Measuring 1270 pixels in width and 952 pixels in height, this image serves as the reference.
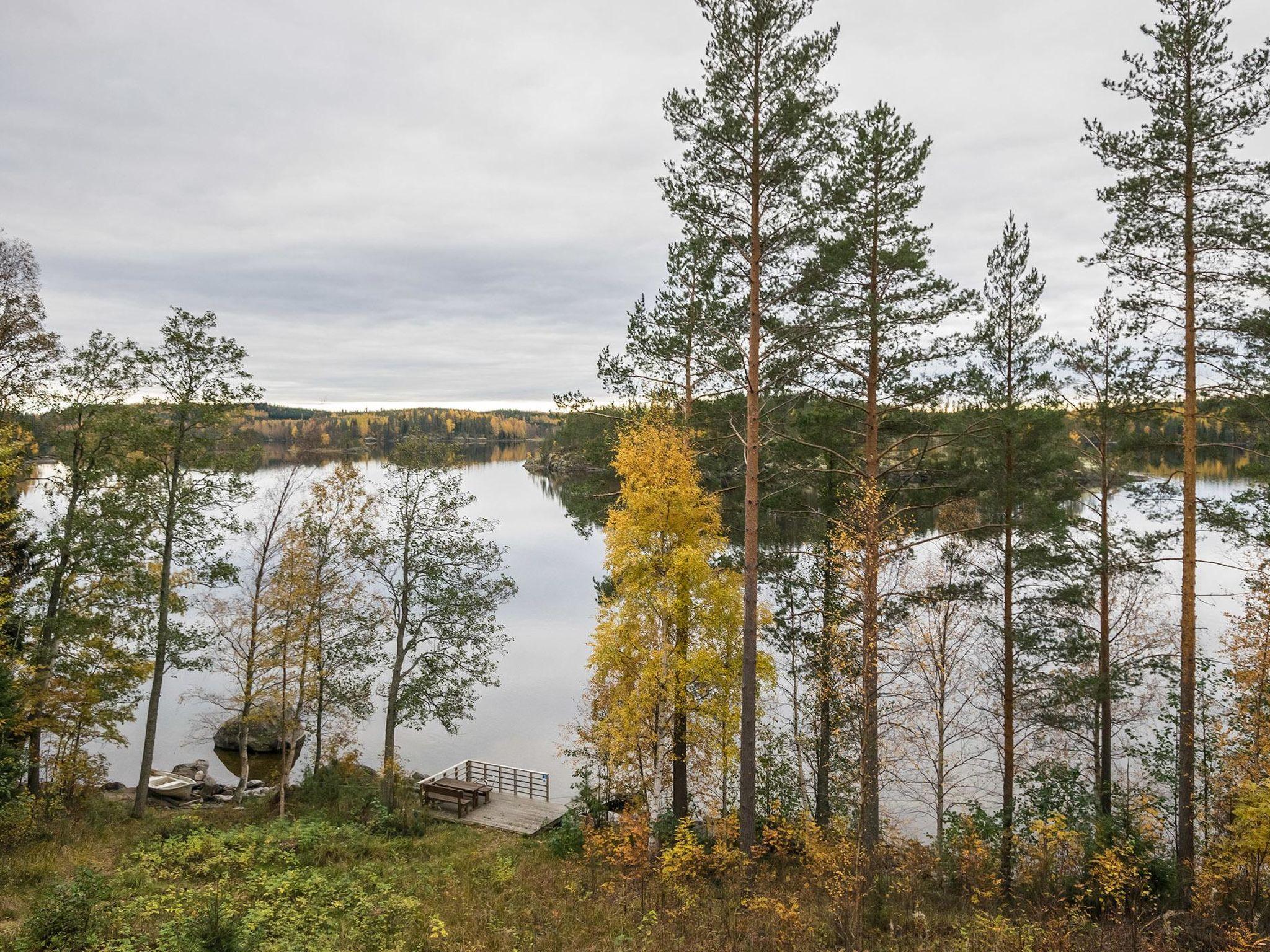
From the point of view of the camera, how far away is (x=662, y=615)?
13047mm

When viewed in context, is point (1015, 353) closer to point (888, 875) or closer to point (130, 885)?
point (888, 875)

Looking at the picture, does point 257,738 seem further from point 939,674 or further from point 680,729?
point 939,674

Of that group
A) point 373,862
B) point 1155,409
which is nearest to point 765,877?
point 373,862

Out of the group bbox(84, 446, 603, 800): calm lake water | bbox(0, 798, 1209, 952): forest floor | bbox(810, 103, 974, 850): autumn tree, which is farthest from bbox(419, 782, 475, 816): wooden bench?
bbox(810, 103, 974, 850): autumn tree

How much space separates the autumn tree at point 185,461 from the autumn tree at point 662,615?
30.3ft

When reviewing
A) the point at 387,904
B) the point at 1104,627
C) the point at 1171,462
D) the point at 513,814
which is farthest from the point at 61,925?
the point at 1104,627

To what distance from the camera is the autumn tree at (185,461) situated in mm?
14320

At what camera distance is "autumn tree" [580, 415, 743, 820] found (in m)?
12.8

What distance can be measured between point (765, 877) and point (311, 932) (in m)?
7.69

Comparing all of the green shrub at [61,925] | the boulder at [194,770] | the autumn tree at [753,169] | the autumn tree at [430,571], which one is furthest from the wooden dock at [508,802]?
the green shrub at [61,925]

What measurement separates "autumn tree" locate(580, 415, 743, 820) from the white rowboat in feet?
50.3

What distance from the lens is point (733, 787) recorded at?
17578 mm

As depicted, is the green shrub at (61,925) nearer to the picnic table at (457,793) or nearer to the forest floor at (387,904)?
the forest floor at (387,904)

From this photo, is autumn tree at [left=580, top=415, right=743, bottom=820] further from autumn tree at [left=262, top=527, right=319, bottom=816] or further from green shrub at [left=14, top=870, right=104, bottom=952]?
autumn tree at [left=262, top=527, right=319, bottom=816]
